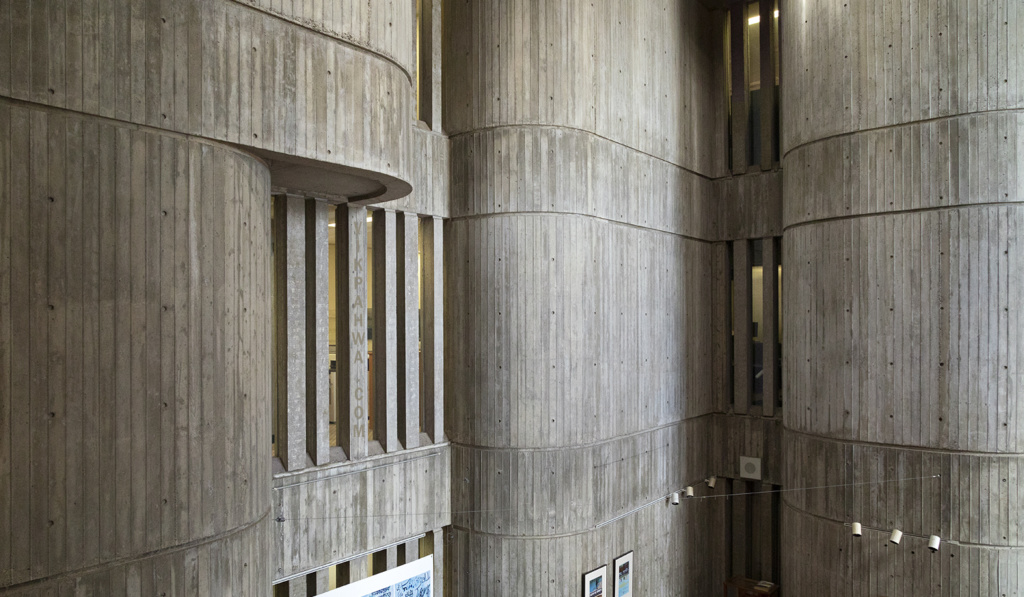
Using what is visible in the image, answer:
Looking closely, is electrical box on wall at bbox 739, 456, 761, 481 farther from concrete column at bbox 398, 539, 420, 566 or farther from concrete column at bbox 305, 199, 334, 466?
concrete column at bbox 305, 199, 334, 466

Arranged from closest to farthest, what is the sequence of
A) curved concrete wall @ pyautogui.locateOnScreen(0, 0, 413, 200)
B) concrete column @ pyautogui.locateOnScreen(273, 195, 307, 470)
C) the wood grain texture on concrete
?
curved concrete wall @ pyautogui.locateOnScreen(0, 0, 413, 200) → the wood grain texture on concrete → concrete column @ pyautogui.locateOnScreen(273, 195, 307, 470)

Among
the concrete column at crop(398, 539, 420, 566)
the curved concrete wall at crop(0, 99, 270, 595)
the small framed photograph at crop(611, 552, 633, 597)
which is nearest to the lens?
the curved concrete wall at crop(0, 99, 270, 595)

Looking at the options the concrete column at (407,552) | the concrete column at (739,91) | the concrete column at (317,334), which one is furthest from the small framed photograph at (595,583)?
the concrete column at (739,91)

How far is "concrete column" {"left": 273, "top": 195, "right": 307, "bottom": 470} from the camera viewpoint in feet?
27.2

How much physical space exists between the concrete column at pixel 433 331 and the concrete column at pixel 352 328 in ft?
4.17

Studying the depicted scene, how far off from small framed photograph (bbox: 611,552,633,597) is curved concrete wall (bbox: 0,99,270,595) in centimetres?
626

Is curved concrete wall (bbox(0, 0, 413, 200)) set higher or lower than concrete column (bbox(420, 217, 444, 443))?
higher

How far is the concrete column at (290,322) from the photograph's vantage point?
8305 mm

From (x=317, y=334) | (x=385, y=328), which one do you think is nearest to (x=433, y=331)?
(x=385, y=328)

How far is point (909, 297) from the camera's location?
1010 centimetres

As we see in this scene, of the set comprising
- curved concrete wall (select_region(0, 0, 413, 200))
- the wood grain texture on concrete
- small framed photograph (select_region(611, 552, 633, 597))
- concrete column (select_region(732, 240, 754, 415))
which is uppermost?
curved concrete wall (select_region(0, 0, 413, 200))

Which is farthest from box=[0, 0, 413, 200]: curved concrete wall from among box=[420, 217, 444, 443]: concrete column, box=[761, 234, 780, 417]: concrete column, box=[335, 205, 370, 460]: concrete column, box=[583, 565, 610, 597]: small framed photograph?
box=[761, 234, 780, 417]: concrete column

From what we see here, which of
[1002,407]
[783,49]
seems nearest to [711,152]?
[783,49]

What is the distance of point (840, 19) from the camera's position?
10773 mm
